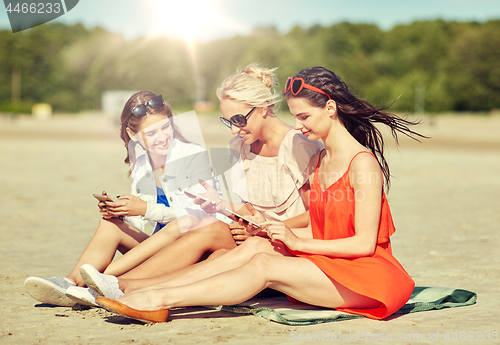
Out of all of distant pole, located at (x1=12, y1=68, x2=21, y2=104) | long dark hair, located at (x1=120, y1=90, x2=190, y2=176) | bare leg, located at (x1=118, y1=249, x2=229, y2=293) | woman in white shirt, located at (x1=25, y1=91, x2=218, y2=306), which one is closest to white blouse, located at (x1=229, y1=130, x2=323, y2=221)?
woman in white shirt, located at (x1=25, y1=91, x2=218, y2=306)

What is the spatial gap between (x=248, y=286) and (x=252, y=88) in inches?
53.3

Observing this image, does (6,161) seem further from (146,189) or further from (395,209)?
(146,189)

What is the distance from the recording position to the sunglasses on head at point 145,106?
3.87 metres

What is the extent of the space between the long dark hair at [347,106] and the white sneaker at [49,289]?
1712 mm

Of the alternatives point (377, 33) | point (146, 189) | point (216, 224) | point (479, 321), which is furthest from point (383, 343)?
point (377, 33)

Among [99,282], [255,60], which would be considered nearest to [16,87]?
[255,60]

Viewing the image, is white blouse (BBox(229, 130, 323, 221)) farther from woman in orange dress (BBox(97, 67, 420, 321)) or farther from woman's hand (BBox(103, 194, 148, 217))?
woman's hand (BBox(103, 194, 148, 217))

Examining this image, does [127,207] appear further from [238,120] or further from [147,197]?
[238,120]

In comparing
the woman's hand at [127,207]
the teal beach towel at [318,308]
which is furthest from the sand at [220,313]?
the woman's hand at [127,207]

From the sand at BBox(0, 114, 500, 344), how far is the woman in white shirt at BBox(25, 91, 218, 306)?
1.09ft

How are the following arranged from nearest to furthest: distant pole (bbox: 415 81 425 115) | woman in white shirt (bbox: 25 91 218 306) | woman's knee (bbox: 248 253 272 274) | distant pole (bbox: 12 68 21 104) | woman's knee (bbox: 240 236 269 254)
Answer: woman's knee (bbox: 248 253 272 274) < woman's knee (bbox: 240 236 269 254) < woman in white shirt (bbox: 25 91 218 306) < distant pole (bbox: 415 81 425 115) < distant pole (bbox: 12 68 21 104)

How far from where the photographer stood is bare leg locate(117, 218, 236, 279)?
3398 millimetres

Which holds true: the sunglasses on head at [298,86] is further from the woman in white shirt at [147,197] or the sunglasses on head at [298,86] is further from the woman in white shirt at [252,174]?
the woman in white shirt at [147,197]

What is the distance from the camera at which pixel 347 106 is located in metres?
3.23
